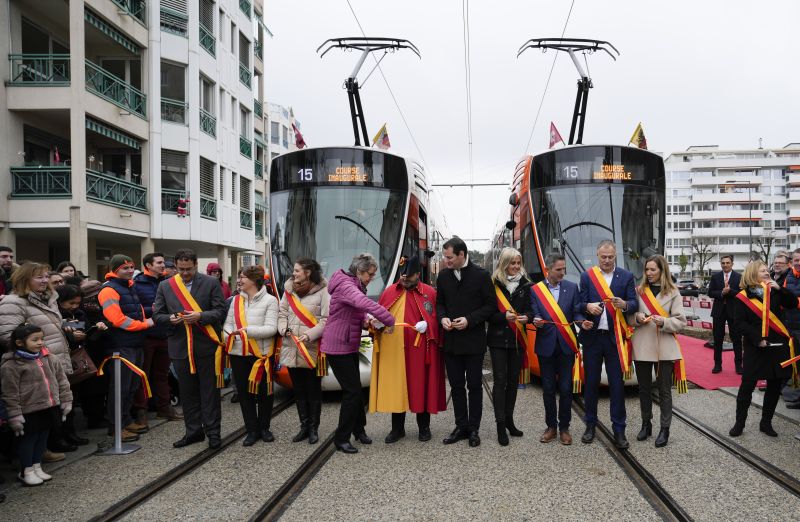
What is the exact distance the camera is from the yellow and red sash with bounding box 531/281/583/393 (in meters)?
6.50

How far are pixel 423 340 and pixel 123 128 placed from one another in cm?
1585

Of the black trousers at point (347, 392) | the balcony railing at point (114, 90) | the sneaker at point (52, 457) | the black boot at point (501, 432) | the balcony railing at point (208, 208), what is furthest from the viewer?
the balcony railing at point (208, 208)

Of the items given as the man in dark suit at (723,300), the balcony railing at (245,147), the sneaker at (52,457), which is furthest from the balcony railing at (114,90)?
the man in dark suit at (723,300)

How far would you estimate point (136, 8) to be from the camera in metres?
20.3

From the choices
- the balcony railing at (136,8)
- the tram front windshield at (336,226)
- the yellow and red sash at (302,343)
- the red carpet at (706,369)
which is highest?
the balcony railing at (136,8)

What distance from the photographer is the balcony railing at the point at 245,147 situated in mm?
27959

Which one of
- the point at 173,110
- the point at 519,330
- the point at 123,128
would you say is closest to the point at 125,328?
the point at 519,330

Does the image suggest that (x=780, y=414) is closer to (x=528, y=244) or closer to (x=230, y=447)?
(x=528, y=244)

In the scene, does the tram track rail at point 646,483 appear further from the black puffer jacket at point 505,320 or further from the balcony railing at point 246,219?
the balcony railing at point 246,219

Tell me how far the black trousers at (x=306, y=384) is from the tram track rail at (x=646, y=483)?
9.85 ft

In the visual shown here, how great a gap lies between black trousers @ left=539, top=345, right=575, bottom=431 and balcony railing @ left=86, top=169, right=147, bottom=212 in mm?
14713

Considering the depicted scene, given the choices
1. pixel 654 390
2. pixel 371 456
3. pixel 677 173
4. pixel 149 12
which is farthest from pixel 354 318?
pixel 677 173

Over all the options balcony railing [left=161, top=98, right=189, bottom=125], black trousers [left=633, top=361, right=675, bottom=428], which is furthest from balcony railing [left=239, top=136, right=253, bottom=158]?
black trousers [left=633, top=361, right=675, bottom=428]

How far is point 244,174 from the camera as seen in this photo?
2822cm
